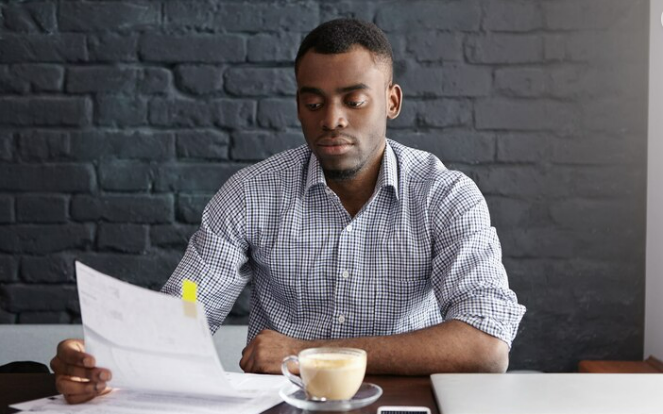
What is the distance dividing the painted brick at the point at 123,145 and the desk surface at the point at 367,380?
978 mm

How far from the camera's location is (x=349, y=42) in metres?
1.65

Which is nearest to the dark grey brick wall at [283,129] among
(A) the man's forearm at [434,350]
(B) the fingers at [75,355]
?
(A) the man's forearm at [434,350]

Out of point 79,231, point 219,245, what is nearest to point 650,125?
point 219,245

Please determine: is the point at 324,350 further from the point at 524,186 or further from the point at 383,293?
the point at 524,186

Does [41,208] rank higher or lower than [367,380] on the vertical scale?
higher

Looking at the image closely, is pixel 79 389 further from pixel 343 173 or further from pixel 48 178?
pixel 48 178

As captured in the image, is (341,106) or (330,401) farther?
(341,106)

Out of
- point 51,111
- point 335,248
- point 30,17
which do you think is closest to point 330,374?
point 335,248

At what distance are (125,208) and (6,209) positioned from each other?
315 mm

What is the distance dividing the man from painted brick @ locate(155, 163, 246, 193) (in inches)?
17.7

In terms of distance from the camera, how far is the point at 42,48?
7.21 feet

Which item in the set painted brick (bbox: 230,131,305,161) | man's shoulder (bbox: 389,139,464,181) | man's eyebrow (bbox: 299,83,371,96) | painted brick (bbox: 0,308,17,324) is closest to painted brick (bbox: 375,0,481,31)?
painted brick (bbox: 230,131,305,161)

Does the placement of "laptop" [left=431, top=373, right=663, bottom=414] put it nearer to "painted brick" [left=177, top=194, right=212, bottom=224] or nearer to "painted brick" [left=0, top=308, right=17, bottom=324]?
"painted brick" [left=177, top=194, right=212, bottom=224]

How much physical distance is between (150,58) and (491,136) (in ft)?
3.02
